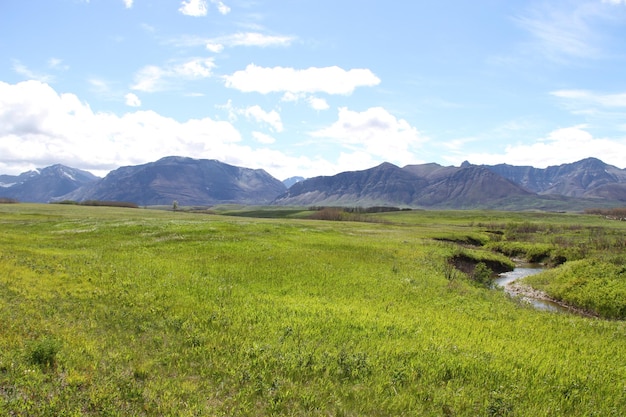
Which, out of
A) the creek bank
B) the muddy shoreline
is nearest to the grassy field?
the muddy shoreline

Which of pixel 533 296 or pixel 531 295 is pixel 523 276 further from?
pixel 533 296

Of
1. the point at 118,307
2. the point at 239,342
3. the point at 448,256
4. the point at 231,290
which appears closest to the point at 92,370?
the point at 239,342

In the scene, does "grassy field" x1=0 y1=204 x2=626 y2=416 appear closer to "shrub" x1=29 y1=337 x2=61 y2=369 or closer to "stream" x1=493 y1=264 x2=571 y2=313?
"shrub" x1=29 y1=337 x2=61 y2=369

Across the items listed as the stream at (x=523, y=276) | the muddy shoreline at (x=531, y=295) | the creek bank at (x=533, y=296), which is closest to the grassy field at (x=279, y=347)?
the muddy shoreline at (x=531, y=295)

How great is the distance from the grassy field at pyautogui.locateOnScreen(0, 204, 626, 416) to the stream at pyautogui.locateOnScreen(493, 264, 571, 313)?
4454mm

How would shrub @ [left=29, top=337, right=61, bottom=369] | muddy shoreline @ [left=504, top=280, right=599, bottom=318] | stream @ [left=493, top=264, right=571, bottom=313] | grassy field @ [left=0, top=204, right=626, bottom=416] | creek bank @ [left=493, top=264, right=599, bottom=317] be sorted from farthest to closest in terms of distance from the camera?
stream @ [left=493, top=264, right=571, bottom=313] < creek bank @ [left=493, top=264, right=599, bottom=317] < muddy shoreline @ [left=504, top=280, right=599, bottom=318] < shrub @ [left=29, top=337, right=61, bottom=369] < grassy field @ [left=0, top=204, right=626, bottom=416]

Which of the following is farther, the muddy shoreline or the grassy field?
the muddy shoreline

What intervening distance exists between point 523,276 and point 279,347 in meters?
42.5

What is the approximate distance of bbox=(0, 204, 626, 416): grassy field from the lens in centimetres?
1103

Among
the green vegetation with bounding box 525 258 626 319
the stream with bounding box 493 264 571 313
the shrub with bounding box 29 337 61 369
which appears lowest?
the stream with bounding box 493 264 571 313

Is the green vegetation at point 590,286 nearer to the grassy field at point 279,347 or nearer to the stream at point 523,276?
the grassy field at point 279,347

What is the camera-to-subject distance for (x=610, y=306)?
91.4 ft

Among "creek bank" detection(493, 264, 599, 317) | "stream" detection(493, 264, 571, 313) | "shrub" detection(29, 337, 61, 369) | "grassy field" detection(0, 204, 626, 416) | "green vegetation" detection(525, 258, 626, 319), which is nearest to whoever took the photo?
"grassy field" detection(0, 204, 626, 416)

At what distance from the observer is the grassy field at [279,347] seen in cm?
1103
